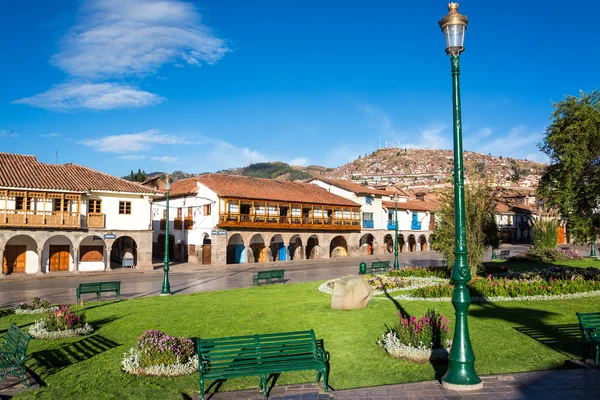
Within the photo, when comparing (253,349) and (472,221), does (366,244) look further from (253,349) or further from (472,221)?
(253,349)

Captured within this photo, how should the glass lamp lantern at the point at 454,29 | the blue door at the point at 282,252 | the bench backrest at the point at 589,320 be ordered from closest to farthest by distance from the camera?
1. the glass lamp lantern at the point at 454,29
2. the bench backrest at the point at 589,320
3. the blue door at the point at 282,252

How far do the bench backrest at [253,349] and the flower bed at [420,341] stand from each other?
203 cm

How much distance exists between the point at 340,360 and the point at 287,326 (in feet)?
10.1

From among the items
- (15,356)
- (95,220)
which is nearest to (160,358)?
(15,356)

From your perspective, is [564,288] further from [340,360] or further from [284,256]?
[284,256]

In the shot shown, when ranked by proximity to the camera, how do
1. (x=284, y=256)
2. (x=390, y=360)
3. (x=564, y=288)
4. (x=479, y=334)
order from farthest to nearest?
(x=284, y=256) < (x=564, y=288) < (x=479, y=334) < (x=390, y=360)

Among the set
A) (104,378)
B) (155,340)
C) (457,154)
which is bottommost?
(104,378)

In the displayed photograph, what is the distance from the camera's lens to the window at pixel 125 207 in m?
33.6

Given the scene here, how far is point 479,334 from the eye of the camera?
10.7m

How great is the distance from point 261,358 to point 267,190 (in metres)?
37.3

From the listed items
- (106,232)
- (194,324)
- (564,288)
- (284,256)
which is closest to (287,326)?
(194,324)

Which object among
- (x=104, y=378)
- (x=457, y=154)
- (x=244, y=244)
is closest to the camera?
(x=457, y=154)

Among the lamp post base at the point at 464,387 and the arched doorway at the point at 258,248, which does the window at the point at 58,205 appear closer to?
the arched doorway at the point at 258,248

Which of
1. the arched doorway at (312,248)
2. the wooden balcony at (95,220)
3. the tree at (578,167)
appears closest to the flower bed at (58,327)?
the tree at (578,167)
